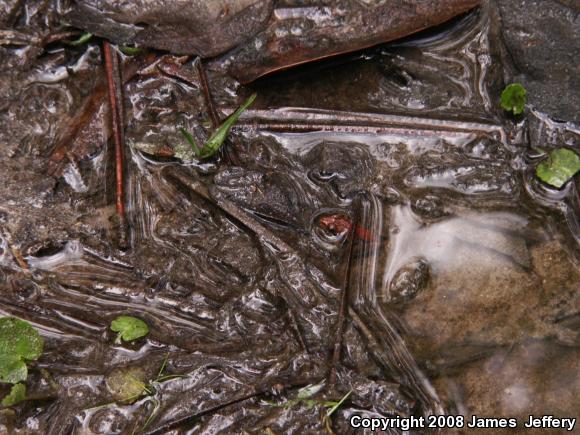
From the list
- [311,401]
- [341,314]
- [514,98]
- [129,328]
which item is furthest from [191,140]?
[514,98]

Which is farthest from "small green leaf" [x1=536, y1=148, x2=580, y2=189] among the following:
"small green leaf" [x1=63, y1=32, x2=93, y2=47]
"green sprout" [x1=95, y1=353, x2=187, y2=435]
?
"small green leaf" [x1=63, y1=32, x2=93, y2=47]

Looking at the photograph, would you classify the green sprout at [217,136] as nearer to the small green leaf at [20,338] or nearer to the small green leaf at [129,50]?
the small green leaf at [129,50]

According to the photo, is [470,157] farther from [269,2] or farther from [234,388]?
[234,388]

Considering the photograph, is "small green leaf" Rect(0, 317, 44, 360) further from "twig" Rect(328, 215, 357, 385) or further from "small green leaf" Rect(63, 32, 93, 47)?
"small green leaf" Rect(63, 32, 93, 47)

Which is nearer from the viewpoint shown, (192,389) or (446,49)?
(192,389)

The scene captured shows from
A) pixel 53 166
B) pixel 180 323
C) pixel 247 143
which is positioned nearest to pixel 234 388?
pixel 180 323

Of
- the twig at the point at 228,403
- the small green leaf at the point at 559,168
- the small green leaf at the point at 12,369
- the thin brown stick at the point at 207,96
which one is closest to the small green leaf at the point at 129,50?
the thin brown stick at the point at 207,96

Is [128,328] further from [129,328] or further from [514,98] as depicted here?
[514,98]
